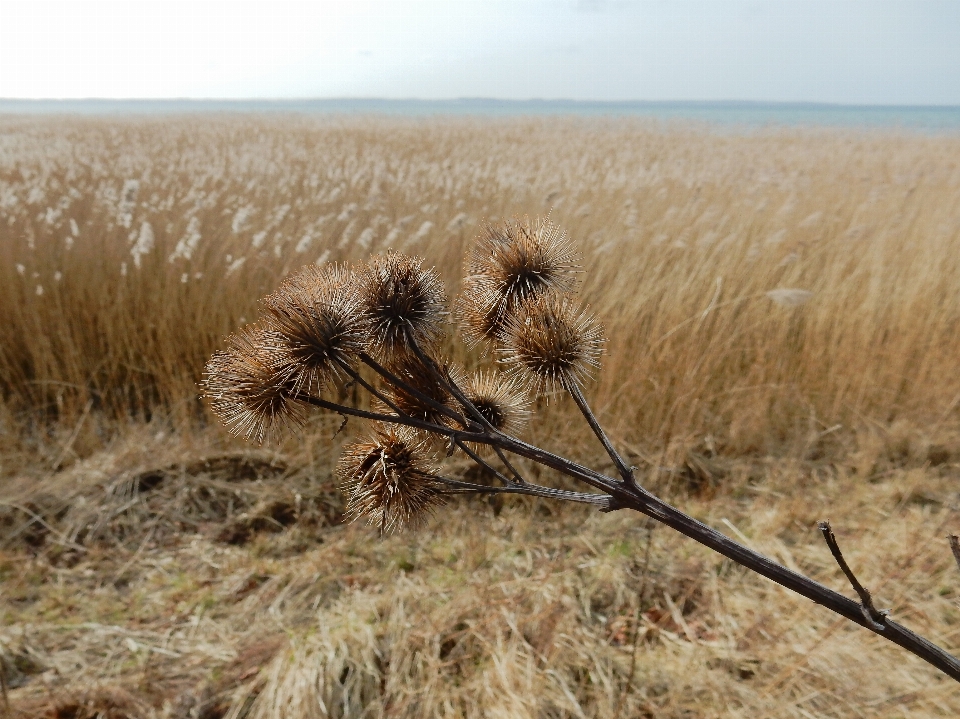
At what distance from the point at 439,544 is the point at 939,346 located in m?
2.64

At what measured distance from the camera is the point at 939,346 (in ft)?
11.1

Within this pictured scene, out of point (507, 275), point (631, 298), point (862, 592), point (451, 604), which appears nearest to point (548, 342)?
point (507, 275)

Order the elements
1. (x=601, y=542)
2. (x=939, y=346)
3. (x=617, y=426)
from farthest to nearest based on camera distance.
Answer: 1. (x=939, y=346)
2. (x=617, y=426)
3. (x=601, y=542)

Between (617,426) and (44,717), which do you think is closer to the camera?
(44,717)

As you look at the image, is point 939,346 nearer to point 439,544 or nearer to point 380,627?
point 439,544

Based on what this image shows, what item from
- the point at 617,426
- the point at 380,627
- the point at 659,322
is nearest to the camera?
the point at 380,627

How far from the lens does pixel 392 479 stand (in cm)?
77

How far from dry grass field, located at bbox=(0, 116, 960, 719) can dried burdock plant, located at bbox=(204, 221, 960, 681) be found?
874mm

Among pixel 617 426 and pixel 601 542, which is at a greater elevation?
pixel 617 426

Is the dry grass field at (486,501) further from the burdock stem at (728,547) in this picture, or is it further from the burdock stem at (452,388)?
the burdock stem at (728,547)

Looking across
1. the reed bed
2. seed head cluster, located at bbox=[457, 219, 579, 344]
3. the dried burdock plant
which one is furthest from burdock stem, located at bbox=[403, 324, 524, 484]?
the reed bed

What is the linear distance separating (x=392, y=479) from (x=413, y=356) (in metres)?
0.15

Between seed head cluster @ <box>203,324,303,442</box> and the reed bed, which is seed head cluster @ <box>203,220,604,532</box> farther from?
the reed bed

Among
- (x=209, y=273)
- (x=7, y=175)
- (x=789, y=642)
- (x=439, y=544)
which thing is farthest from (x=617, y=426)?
(x=7, y=175)
